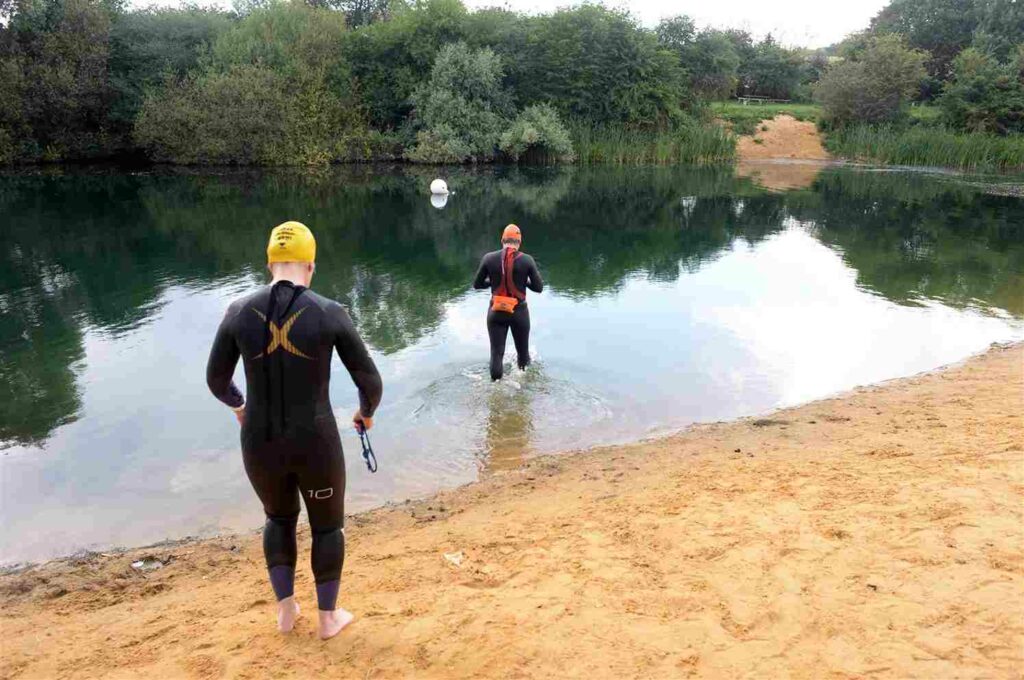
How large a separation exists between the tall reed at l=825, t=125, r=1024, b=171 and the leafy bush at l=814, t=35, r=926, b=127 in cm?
154

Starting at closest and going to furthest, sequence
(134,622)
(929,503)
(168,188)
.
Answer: (134,622), (929,503), (168,188)

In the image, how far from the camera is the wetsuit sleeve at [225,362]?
3078mm

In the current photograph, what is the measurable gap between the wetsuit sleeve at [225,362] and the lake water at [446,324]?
2414mm

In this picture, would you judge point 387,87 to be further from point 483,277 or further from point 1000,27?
point 1000,27

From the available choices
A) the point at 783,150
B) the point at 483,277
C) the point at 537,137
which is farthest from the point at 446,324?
the point at 783,150

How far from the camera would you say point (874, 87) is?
4375cm

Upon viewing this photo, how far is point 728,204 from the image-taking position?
24.5m

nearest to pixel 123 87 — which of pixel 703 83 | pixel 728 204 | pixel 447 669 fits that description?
pixel 728 204

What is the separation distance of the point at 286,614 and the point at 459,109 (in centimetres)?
3692

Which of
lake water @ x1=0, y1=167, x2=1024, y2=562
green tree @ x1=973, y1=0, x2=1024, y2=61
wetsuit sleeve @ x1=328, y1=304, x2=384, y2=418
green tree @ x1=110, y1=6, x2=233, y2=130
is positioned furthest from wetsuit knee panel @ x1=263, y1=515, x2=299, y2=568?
green tree @ x1=973, y1=0, x2=1024, y2=61

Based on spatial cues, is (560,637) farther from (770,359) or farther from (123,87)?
(123,87)

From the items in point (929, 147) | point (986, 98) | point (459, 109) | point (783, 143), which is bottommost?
point (929, 147)

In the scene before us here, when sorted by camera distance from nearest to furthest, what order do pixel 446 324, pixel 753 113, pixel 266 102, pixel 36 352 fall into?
pixel 36 352 < pixel 446 324 < pixel 266 102 < pixel 753 113

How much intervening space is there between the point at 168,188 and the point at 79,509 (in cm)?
2511
